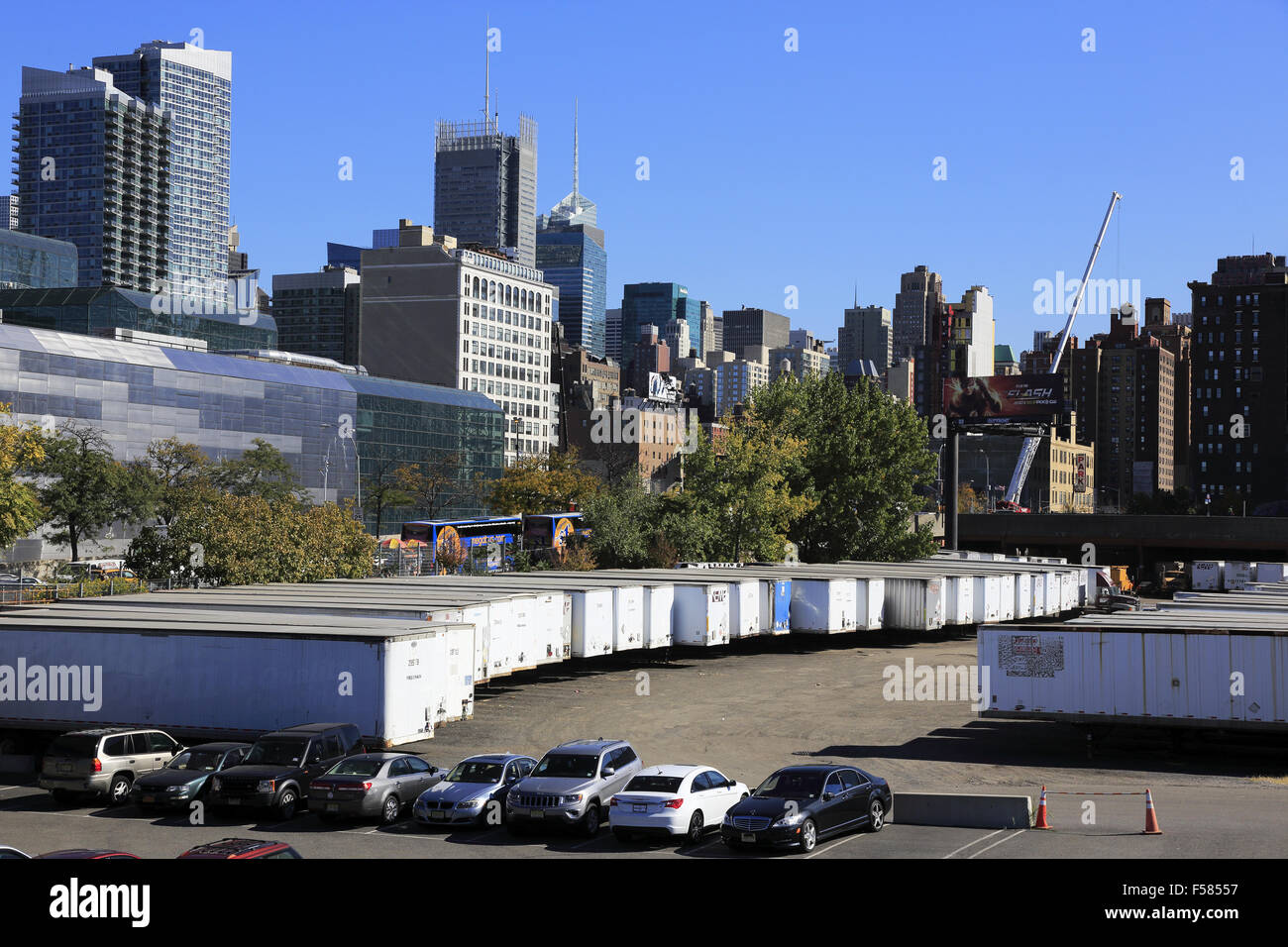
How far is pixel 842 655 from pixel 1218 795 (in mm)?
28837

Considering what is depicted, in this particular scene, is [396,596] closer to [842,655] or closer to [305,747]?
[305,747]

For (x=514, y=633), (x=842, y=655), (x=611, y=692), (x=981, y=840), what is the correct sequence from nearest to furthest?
(x=981, y=840), (x=514, y=633), (x=611, y=692), (x=842, y=655)

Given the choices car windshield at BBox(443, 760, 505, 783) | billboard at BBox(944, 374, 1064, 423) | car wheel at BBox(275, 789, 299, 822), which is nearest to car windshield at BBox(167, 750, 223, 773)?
car wheel at BBox(275, 789, 299, 822)

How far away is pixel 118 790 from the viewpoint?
2408cm

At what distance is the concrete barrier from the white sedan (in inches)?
120

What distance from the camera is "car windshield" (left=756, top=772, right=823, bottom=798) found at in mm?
20547

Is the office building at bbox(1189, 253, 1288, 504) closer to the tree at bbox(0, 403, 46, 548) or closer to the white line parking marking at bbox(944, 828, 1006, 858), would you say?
the tree at bbox(0, 403, 46, 548)

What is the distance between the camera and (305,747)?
77.4ft

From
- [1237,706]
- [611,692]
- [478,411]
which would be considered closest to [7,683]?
[611,692]

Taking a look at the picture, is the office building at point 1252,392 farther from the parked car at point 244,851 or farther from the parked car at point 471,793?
the parked car at point 244,851

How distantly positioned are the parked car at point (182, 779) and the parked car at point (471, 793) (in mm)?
3945

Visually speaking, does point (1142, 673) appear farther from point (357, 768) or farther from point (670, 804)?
point (357, 768)

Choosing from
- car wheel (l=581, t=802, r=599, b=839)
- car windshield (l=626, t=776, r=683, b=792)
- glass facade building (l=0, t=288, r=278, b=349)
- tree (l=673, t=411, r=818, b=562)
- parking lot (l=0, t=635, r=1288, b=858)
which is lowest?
parking lot (l=0, t=635, r=1288, b=858)

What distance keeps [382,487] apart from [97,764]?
96.0 m
